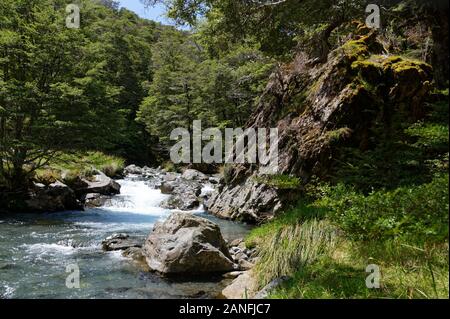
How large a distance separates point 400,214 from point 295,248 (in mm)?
1774

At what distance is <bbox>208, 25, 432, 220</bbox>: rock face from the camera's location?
963 centimetres

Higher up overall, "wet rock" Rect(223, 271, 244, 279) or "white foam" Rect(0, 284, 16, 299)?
"wet rock" Rect(223, 271, 244, 279)

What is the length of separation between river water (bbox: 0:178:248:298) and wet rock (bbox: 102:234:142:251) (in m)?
0.23

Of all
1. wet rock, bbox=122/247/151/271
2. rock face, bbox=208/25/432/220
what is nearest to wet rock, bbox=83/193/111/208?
rock face, bbox=208/25/432/220

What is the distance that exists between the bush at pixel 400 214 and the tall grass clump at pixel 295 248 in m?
0.34

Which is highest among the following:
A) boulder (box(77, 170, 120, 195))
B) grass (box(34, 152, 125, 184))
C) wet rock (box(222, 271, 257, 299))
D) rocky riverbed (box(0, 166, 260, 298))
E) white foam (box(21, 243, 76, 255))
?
grass (box(34, 152, 125, 184))

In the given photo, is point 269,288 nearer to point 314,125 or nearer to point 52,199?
point 314,125

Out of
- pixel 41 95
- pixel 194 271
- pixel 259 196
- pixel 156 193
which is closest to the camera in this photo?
pixel 194 271

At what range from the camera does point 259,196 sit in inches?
524

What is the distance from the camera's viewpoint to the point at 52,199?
16.4 m

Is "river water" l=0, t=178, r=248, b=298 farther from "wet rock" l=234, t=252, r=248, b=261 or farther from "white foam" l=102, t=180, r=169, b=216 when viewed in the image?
"wet rock" l=234, t=252, r=248, b=261

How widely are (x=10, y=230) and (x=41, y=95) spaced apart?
5870mm
